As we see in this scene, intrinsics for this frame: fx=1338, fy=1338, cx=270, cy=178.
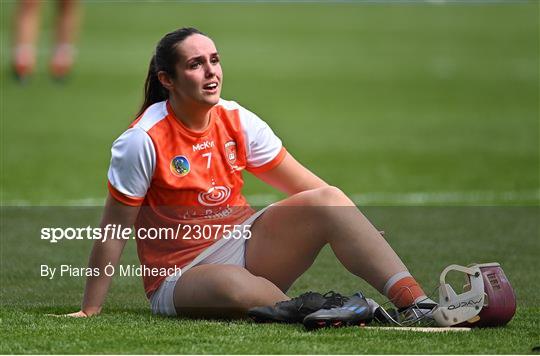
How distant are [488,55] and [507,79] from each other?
176 inches

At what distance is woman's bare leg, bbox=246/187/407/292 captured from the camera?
19.1 ft

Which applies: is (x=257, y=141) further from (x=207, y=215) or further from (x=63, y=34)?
(x=63, y=34)

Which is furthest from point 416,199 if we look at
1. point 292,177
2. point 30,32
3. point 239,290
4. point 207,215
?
point 30,32

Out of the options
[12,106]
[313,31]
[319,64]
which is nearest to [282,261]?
[12,106]

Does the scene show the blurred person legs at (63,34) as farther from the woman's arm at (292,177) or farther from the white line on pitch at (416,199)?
the woman's arm at (292,177)

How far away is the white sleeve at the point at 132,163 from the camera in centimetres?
586

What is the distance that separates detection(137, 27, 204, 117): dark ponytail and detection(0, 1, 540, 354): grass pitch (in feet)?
3.28

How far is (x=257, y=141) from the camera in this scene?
625 cm

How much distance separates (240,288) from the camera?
18.9ft

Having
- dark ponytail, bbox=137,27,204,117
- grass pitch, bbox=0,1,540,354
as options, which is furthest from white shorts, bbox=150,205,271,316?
dark ponytail, bbox=137,27,204,117

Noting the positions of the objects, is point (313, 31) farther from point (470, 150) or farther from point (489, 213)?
point (489, 213)

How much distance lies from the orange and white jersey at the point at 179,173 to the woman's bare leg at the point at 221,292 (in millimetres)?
169

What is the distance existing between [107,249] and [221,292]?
55cm

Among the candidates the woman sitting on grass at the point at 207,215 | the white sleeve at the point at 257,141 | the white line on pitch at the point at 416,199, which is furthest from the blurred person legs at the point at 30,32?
the woman sitting on grass at the point at 207,215
